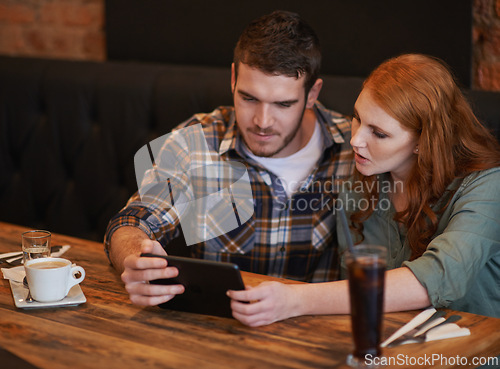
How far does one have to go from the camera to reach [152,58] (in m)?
2.61

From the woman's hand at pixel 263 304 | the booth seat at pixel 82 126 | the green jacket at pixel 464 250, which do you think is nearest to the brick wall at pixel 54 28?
the booth seat at pixel 82 126

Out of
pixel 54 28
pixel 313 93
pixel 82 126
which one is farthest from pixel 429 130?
pixel 54 28

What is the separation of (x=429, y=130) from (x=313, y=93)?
447mm

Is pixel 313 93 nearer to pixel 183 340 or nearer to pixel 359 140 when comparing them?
pixel 359 140

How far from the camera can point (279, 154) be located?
6.11 feet

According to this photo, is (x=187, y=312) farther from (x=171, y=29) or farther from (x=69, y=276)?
(x=171, y=29)

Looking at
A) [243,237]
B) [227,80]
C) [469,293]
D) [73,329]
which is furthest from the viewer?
[227,80]

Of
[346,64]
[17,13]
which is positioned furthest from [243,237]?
[17,13]

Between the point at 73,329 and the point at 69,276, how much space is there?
0.16 m

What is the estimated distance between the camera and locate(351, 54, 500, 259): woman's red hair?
4.79 ft

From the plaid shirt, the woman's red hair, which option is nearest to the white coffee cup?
the plaid shirt

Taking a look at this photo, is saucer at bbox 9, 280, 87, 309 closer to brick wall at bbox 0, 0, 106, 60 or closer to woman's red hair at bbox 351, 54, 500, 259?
woman's red hair at bbox 351, 54, 500, 259

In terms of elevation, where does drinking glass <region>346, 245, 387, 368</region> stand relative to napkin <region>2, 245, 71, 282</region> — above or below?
above

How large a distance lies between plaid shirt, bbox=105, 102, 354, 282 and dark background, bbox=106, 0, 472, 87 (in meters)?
0.36
